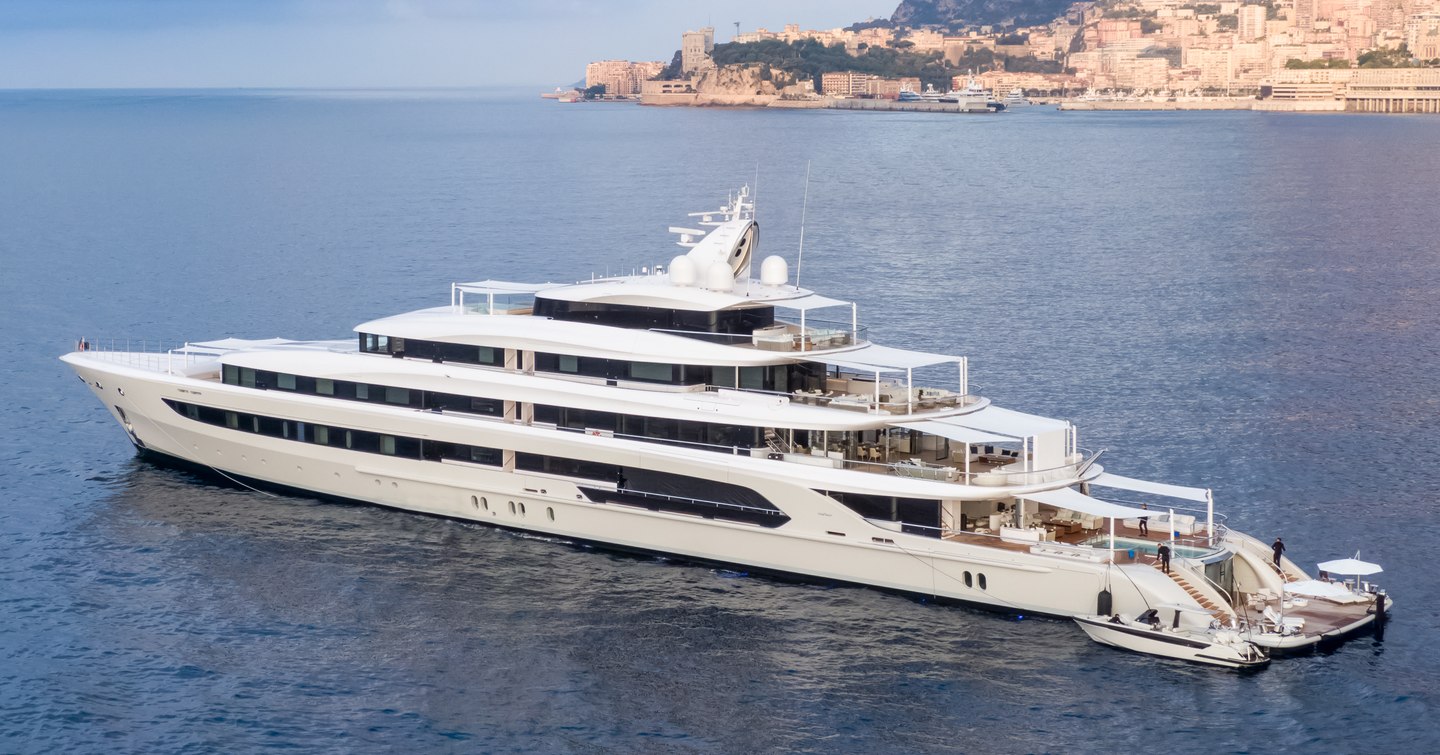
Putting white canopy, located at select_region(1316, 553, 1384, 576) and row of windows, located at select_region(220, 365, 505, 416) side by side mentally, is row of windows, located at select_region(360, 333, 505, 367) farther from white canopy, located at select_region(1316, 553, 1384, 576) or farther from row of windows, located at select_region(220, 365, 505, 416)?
white canopy, located at select_region(1316, 553, 1384, 576)

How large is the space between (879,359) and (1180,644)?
941 cm

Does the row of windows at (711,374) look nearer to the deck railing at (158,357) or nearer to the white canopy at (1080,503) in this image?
the white canopy at (1080,503)

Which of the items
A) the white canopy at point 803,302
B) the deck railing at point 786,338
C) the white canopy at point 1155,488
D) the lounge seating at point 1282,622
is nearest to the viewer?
the lounge seating at point 1282,622

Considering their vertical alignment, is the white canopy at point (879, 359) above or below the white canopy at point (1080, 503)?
above

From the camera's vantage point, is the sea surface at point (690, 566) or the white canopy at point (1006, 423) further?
the white canopy at point (1006, 423)

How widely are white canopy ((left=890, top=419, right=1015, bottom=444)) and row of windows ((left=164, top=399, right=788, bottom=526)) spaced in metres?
3.37

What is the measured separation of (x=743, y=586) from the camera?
109 feet

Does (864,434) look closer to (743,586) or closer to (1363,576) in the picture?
(743,586)

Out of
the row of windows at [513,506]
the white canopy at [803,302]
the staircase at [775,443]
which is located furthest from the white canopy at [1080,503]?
the row of windows at [513,506]

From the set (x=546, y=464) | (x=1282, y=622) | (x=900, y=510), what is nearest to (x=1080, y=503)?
(x=900, y=510)

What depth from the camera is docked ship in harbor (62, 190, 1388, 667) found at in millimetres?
31141

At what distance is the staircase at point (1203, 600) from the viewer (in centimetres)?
2995

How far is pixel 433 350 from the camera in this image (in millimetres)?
38938

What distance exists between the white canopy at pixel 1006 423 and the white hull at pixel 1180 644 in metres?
A: 4.76
